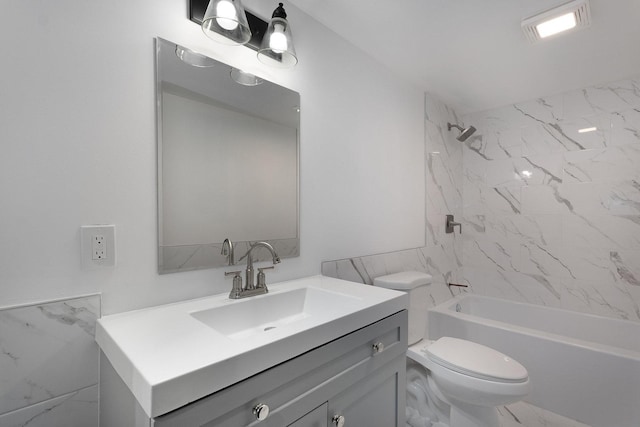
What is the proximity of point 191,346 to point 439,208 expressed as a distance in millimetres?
2371

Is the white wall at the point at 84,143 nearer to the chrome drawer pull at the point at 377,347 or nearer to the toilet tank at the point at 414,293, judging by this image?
the chrome drawer pull at the point at 377,347

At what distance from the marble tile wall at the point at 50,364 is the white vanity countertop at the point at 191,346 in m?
0.07

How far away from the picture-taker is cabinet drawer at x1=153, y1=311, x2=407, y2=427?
63 cm

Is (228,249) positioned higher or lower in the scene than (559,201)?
lower

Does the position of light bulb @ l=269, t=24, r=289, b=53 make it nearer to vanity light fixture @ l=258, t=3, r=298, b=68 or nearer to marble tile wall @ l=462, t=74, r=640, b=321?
vanity light fixture @ l=258, t=3, r=298, b=68

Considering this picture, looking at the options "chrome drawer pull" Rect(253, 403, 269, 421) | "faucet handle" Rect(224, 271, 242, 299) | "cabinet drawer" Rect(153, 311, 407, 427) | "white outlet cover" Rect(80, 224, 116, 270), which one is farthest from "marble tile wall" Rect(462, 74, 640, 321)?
"white outlet cover" Rect(80, 224, 116, 270)

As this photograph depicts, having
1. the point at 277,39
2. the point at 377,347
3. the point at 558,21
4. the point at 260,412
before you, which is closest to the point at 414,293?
the point at 377,347

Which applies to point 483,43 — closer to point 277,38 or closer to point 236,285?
point 277,38

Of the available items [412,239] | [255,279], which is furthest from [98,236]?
[412,239]

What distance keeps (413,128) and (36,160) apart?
7.19 feet

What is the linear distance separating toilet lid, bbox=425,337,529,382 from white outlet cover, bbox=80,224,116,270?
1506 millimetres

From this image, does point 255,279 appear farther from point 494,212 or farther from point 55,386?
point 494,212

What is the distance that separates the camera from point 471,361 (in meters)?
1.45

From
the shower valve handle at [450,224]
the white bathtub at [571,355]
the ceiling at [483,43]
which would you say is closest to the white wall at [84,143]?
the ceiling at [483,43]
